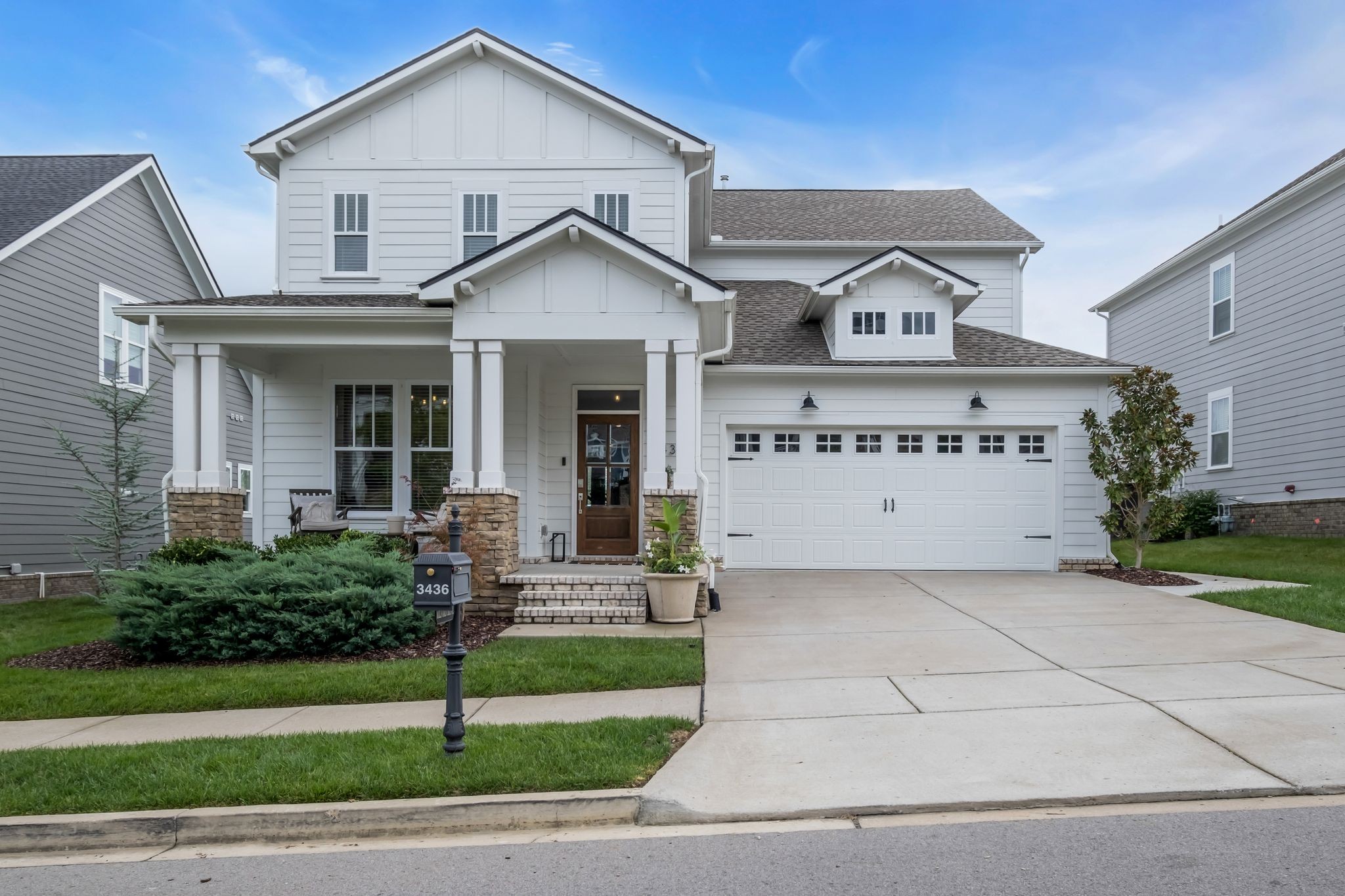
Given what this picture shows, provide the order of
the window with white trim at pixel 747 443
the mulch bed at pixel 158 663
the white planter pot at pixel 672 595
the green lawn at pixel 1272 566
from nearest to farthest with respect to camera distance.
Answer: the mulch bed at pixel 158 663 < the green lawn at pixel 1272 566 < the white planter pot at pixel 672 595 < the window with white trim at pixel 747 443

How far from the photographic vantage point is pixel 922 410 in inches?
559

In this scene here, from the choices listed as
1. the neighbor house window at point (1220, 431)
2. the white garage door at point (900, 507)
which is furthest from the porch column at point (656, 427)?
the neighbor house window at point (1220, 431)

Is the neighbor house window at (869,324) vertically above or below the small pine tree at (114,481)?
above

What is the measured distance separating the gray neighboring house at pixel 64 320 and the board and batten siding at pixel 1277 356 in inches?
769

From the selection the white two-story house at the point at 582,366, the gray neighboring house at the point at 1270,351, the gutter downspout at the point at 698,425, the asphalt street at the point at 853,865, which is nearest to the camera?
the asphalt street at the point at 853,865

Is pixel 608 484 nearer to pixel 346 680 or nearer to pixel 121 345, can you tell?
pixel 346 680

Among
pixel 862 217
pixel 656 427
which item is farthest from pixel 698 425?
pixel 862 217

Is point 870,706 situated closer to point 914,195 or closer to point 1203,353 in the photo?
point 914,195

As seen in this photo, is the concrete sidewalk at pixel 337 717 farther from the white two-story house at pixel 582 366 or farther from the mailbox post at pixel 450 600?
the white two-story house at pixel 582 366

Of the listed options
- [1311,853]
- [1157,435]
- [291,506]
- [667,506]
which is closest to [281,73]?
[291,506]

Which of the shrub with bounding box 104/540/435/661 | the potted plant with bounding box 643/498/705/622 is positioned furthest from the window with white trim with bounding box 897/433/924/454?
the shrub with bounding box 104/540/435/661

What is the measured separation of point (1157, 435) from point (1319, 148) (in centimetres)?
1047

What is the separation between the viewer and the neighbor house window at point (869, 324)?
47.5 ft

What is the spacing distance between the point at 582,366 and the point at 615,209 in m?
2.42
